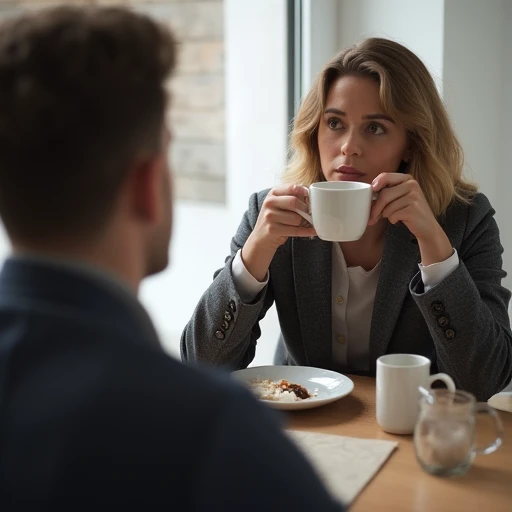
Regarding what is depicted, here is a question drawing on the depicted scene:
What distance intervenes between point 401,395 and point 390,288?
47 cm

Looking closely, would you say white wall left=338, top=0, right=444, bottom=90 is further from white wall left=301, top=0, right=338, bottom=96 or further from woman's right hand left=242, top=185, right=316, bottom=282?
woman's right hand left=242, top=185, right=316, bottom=282

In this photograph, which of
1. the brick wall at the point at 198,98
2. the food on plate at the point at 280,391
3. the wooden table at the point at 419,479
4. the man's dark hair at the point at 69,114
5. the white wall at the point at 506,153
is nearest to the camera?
the man's dark hair at the point at 69,114

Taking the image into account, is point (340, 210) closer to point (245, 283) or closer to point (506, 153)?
point (245, 283)

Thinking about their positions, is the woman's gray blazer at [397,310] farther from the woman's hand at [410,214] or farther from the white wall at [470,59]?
the white wall at [470,59]

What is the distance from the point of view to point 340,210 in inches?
61.0

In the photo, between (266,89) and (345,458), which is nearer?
(345,458)

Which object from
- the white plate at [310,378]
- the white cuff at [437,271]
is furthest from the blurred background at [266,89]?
the white cuff at [437,271]

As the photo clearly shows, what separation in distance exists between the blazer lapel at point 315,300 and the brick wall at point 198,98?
143 cm

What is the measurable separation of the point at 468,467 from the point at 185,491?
682mm

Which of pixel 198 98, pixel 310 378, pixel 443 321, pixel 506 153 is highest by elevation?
pixel 198 98

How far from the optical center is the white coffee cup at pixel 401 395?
137cm

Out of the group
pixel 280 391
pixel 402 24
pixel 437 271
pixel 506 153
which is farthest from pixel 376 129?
pixel 506 153

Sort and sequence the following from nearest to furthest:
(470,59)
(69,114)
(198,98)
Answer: (69,114) → (470,59) → (198,98)

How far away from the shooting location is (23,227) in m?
0.77
